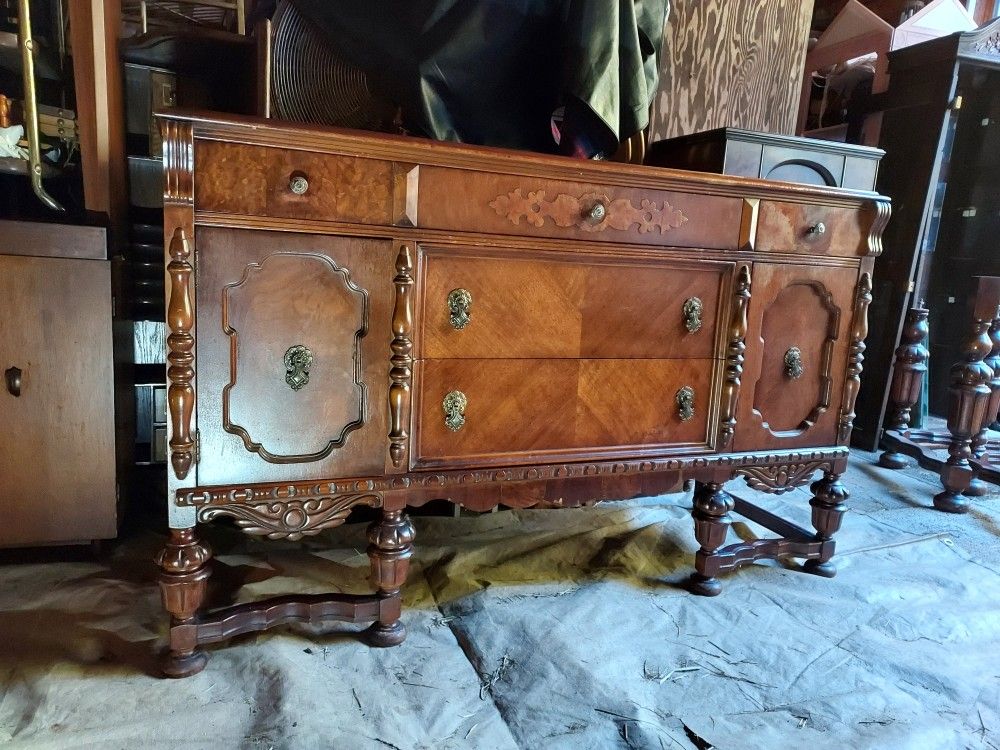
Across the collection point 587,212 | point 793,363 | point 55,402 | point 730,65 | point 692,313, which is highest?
point 730,65

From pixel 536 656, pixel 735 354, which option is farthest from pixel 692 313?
pixel 536 656

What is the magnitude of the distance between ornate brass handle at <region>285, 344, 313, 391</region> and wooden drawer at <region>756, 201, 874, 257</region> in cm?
108

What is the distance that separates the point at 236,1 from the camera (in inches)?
80.4

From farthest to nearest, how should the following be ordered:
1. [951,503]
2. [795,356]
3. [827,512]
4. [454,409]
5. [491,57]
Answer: [951,503]
[827,512]
[795,356]
[491,57]
[454,409]

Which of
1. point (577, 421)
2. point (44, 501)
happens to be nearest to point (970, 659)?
point (577, 421)

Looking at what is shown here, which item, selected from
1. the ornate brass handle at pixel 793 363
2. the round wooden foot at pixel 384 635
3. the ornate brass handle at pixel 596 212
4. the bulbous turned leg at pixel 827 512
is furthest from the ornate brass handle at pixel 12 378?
the bulbous turned leg at pixel 827 512

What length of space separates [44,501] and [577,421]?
1287 millimetres

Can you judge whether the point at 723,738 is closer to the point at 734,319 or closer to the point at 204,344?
the point at 734,319

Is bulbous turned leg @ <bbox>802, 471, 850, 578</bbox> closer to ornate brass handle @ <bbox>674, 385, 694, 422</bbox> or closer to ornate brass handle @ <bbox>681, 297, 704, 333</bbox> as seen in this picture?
ornate brass handle @ <bbox>674, 385, 694, 422</bbox>

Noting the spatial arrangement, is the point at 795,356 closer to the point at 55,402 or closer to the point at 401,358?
the point at 401,358

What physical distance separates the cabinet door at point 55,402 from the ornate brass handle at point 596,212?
1131 mm

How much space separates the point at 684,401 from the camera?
1629 mm

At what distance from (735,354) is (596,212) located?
0.52 metres

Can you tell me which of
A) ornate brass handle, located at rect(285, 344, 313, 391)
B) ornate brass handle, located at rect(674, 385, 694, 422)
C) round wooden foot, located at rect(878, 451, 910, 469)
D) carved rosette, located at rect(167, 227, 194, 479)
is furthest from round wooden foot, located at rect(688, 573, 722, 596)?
round wooden foot, located at rect(878, 451, 910, 469)
